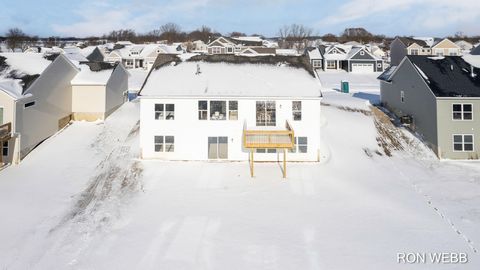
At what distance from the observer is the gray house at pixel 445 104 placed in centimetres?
2650

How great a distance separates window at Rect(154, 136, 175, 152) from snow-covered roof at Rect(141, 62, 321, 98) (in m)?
2.77

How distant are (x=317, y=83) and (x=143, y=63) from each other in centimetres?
6290

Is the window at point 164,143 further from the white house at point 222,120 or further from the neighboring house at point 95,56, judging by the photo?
the neighboring house at point 95,56

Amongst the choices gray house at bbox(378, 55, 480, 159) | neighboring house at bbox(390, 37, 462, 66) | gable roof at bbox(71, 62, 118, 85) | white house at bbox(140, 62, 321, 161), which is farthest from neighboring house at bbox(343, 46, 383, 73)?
white house at bbox(140, 62, 321, 161)

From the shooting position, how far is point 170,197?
18984 millimetres

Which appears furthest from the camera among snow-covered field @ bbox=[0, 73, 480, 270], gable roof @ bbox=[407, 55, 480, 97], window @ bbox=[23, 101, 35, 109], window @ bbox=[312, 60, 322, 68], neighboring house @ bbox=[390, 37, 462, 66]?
neighboring house @ bbox=[390, 37, 462, 66]

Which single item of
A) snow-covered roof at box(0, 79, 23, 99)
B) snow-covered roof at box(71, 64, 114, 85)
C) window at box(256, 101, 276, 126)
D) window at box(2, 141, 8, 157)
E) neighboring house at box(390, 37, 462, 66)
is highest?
neighboring house at box(390, 37, 462, 66)

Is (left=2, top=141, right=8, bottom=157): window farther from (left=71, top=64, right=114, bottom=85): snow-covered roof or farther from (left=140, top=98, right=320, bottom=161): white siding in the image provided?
(left=71, top=64, right=114, bottom=85): snow-covered roof

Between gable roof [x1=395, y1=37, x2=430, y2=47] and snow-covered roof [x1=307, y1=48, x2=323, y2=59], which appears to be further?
gable roof [x1=395, y1=37, x2=430, y2=47]

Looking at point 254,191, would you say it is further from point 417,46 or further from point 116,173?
point 417,46

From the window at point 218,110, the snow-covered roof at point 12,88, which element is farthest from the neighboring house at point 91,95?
the window at point 218,110

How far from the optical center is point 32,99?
26.8 m

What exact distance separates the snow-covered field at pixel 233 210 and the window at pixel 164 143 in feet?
3.90

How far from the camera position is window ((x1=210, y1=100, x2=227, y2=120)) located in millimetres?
24250
